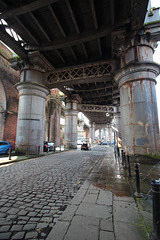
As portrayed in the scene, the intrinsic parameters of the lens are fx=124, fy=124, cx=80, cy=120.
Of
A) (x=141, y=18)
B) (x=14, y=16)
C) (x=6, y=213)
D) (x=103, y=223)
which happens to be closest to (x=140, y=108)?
(x=141, y=18)

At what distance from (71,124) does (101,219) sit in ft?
63.0

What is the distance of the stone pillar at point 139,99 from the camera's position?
25.2 ft

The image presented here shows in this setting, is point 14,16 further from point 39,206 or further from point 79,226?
point 79,226

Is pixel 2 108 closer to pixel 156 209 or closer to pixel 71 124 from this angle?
pixel 71 124

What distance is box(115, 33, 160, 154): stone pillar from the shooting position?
7676 mm

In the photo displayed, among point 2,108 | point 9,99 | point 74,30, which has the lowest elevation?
point 2,108

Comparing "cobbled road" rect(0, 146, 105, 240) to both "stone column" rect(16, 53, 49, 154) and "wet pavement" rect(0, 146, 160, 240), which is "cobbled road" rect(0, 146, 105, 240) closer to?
"wet pavement" rect(0, 146, 160, 240)

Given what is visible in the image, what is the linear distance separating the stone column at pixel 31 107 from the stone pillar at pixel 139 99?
26.6 ft

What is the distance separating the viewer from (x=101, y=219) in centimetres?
231

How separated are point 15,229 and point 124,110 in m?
8.29

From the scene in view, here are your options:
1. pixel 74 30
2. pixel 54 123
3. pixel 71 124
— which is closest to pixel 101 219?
pixel 74 30

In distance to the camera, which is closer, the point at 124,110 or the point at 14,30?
the point at 124,110

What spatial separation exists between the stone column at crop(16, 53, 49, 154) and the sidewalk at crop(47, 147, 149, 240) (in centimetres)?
966

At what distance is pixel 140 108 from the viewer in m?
7.96
